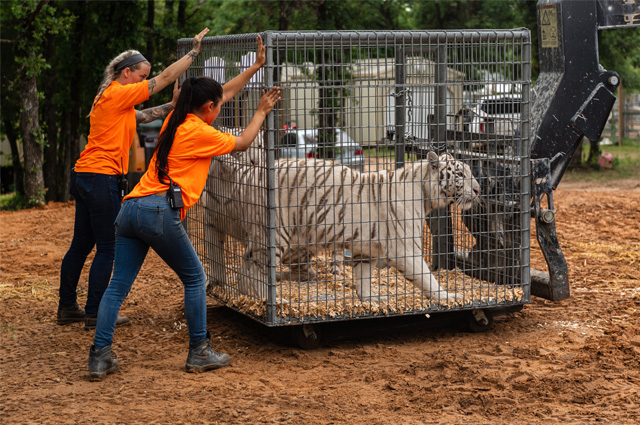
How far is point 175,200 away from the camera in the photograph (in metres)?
4.62

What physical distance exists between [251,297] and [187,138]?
4.80 feet

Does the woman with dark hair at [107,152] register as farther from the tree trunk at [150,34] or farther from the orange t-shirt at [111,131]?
the tree trunk at [150,34]

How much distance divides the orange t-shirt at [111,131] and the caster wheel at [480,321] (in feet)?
9.68

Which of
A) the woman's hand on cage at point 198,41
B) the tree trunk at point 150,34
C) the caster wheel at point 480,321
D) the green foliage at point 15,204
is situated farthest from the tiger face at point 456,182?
the green foliage at point 15,204

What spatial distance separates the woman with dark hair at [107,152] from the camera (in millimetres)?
5477

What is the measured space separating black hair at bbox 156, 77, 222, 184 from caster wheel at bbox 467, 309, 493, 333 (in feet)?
8.59

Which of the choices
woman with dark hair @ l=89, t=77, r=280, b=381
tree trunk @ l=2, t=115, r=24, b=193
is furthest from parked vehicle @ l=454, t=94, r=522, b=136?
tree trunk @ l=2, t=115, r=24, b=193

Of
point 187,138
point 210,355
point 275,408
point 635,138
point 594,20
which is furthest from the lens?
point 635,138

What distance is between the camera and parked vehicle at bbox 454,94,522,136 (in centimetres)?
570

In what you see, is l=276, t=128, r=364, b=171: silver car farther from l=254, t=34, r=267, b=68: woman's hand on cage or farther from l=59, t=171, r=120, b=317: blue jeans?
l=59, t=171, r=120, b=317: blue jeans

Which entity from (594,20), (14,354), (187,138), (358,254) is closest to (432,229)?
(358,254)

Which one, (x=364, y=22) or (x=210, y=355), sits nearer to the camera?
(x=210, y=355)

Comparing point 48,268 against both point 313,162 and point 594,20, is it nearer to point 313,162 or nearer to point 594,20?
point 313,162

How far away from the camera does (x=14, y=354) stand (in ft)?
18.0
